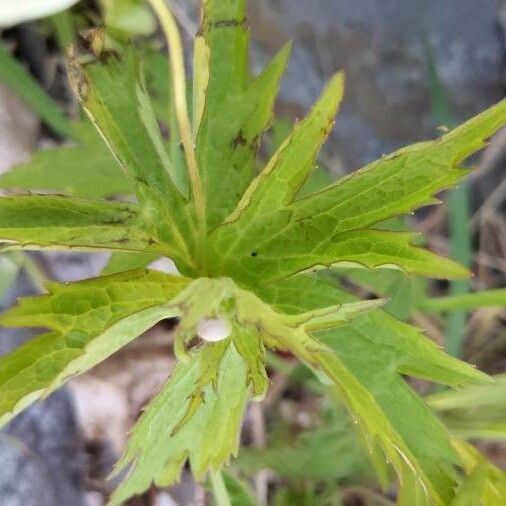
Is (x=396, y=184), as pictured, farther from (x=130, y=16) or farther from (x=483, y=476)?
(x=130, y=16)

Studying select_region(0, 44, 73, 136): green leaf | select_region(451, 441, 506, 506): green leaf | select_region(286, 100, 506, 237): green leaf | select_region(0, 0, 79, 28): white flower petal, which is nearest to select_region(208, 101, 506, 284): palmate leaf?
select_region(286, 100, 506, 237): green leaf

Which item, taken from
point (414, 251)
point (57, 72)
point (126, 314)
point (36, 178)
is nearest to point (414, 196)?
point (414, 251)

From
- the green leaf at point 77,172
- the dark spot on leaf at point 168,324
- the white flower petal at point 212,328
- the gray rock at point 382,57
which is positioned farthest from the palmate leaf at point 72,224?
the gray rock at point 382,57

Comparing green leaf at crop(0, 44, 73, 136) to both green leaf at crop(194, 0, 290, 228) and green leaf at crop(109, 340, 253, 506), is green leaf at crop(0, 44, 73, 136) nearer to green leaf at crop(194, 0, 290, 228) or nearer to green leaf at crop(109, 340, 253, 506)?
green leaf at crop(194, 0, 290, 228)

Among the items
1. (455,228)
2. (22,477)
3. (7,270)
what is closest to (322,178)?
(455,228)

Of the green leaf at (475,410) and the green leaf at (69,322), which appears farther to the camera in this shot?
the green leaf at (475,410)

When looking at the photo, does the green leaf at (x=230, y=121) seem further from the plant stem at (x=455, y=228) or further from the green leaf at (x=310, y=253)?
the plant stem at (x=455, y=228)
